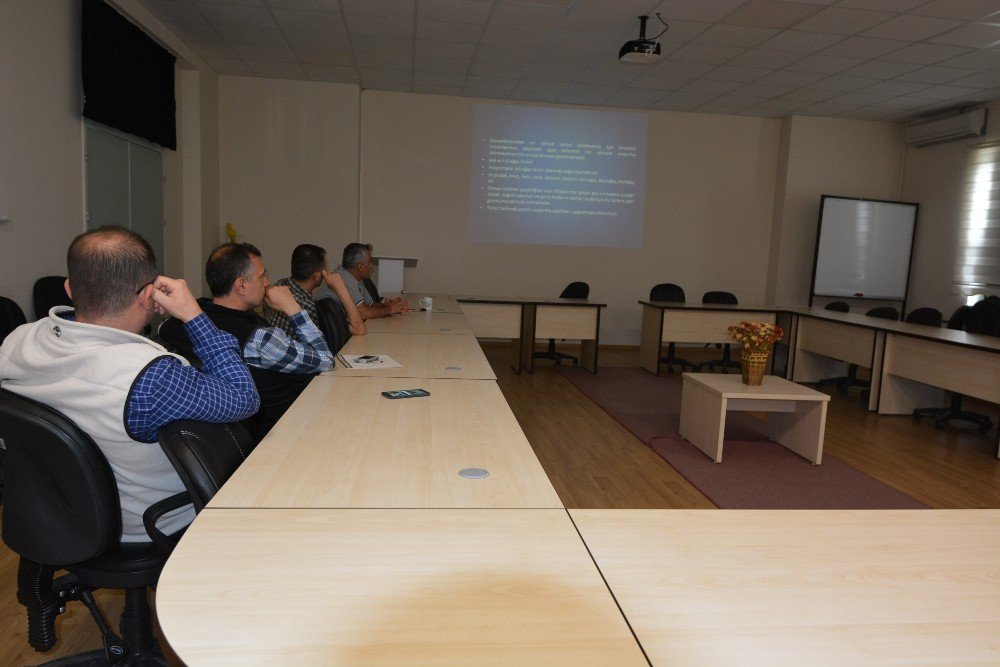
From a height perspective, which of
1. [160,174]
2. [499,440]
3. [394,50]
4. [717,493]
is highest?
[394,50]

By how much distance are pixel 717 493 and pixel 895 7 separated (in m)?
3.92

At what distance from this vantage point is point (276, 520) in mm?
1182

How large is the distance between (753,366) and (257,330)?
10.0ft

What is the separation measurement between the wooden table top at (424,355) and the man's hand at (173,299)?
3.25ft

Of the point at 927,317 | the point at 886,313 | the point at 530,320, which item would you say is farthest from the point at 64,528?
the point at 886,313

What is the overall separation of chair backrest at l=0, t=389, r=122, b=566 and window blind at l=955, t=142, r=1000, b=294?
8.36m

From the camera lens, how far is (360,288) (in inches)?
201

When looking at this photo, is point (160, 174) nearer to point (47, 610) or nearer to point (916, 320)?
point (47, 610)

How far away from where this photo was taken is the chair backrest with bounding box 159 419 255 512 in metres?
1.34

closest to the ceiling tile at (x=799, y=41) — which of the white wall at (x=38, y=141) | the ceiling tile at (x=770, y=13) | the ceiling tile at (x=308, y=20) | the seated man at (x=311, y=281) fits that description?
the ceiling tile at (x=770, y=13)

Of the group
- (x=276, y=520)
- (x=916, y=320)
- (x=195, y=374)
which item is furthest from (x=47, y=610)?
(x=916, y=320)

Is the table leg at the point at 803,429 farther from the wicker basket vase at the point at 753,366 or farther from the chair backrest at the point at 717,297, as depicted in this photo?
the chair backrest at the point at 717,297

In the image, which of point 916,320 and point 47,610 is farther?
point 916,320

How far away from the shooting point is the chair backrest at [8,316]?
3.57 m
